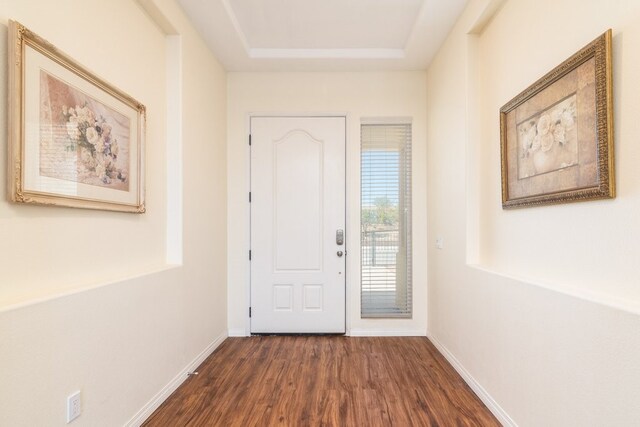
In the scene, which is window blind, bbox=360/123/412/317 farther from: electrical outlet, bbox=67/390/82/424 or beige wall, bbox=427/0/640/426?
electrical outlet, bbox=67/390/82/424

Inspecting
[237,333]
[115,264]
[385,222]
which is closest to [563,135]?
[385,222]

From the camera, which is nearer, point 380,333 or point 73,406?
point 73,406

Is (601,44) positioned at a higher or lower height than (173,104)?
lower

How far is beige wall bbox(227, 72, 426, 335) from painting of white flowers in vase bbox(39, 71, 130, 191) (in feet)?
5.34

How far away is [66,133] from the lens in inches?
59.9

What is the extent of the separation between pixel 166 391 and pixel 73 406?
2.78ft

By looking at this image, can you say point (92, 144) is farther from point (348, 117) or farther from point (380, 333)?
point (380, 333)

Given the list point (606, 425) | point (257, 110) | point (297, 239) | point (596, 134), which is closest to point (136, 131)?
point (257, 110)

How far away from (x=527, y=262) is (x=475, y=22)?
1.69 meters

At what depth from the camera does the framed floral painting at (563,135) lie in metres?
1.34

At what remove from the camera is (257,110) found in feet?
11.6

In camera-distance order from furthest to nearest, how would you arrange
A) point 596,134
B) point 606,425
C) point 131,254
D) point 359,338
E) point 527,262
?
1. point 359,338
2. point 131,254
3. point 527,262
4. point 596,134
5. point 606,425

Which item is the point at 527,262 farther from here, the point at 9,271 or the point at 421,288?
the point at 9,271

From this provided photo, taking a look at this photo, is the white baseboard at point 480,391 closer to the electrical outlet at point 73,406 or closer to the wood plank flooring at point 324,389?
the wood plank flooring at point 324,389
